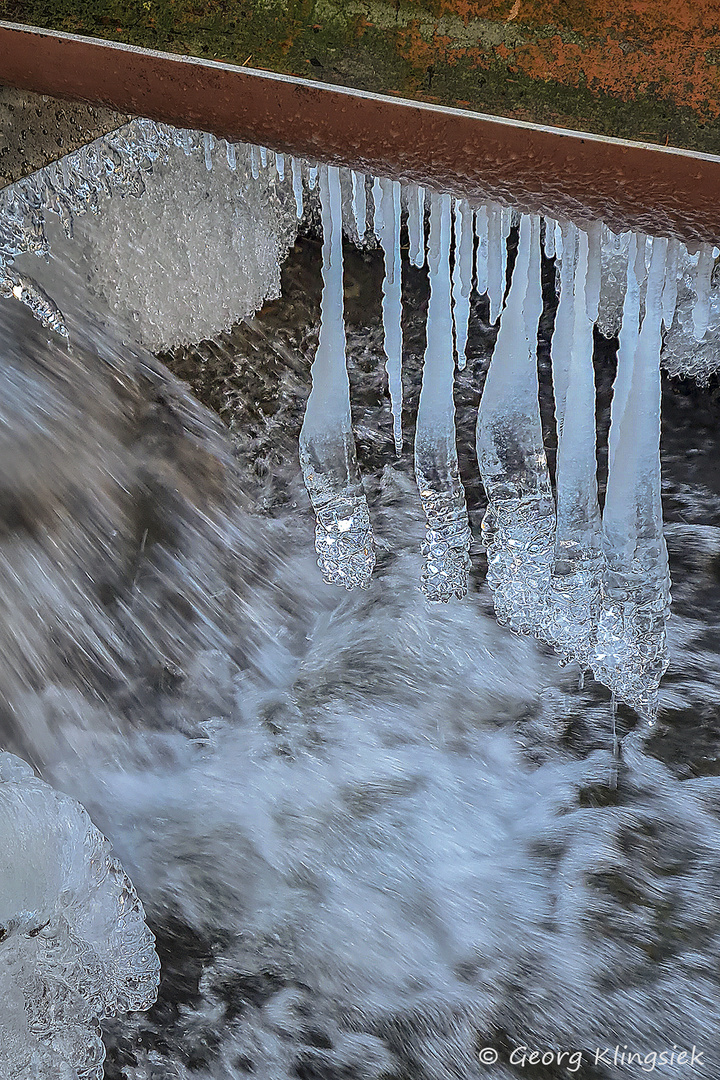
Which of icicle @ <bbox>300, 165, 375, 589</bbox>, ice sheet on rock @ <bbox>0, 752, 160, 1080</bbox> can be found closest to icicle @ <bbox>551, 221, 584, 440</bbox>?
icicle @ <bbox>300, 165, 375, 589</bbox>

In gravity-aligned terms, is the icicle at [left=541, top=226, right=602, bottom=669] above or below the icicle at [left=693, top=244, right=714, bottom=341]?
below

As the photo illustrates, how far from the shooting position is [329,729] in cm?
267

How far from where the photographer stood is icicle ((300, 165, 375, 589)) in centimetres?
166

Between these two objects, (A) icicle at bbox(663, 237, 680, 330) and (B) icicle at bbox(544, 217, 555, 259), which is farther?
(B) icicle at bbox(544, 217, 555, 259)

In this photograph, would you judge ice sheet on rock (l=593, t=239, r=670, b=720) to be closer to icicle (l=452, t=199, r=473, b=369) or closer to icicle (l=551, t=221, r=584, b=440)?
icicle (l=551, t=221, r=584, b=440)

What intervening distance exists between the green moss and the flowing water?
1.33m

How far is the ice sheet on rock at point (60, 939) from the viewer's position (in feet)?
7.04

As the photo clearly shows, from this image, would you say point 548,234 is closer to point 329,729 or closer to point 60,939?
point 329,729

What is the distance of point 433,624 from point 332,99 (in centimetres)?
183

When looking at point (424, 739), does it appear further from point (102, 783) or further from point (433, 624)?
point (102, 783)

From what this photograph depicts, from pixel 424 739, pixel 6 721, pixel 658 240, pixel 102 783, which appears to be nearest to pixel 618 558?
pixel 658 240

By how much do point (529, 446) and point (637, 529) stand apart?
0.29 m

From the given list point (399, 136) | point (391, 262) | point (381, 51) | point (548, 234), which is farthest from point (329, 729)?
point (381, 51)

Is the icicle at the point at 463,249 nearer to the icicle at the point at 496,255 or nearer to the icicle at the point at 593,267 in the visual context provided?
the icicle at the point at 496,255
